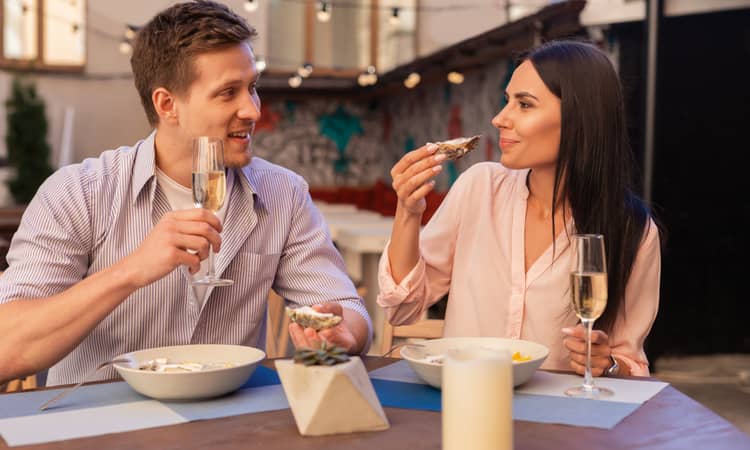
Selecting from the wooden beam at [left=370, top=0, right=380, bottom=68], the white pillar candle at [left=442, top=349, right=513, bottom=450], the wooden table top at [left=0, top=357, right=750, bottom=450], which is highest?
the wooden beam at [left=370, top=0, right=380, bottom=68]

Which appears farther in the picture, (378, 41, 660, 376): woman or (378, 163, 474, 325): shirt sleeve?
(378, 163, 474, 325): shirt sleeve

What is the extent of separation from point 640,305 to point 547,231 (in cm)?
30

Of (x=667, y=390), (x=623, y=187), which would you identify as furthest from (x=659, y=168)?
(x=667, y=390)

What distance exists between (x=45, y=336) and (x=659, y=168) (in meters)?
4.54

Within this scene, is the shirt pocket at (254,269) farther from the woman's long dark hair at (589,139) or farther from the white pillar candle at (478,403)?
the white pillar candle at (478,403)

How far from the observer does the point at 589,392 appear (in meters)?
1.63

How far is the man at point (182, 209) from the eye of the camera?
6.80 feet

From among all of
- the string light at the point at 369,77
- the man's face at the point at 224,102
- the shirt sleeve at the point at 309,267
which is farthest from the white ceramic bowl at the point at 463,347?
the string light at the point at 369,77

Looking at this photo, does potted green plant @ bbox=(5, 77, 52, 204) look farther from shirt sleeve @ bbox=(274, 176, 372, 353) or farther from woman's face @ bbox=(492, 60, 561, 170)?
woman's face @ bbox=(492, 60, 561, 170)

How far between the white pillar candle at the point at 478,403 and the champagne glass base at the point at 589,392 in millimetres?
459

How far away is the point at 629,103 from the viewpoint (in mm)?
5539

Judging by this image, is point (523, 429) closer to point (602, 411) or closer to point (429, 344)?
point (602, 411)

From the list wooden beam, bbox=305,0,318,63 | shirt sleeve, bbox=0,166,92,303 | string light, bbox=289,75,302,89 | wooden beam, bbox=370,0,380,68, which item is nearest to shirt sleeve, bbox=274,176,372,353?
shirt sleeve, bbox=0,166,92,303

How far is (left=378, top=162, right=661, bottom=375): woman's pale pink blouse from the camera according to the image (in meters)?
2.21
